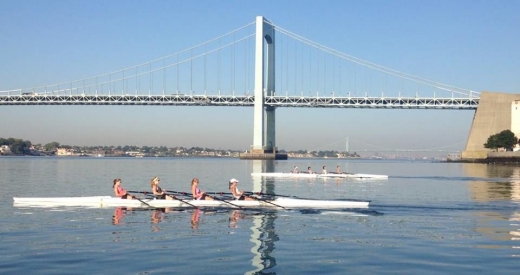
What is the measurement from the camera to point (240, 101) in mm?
78875

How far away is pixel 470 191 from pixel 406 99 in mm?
53741

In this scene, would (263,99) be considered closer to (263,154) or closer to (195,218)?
(263,154)

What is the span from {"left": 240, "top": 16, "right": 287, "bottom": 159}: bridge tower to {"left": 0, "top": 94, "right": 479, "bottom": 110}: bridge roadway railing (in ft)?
7.74

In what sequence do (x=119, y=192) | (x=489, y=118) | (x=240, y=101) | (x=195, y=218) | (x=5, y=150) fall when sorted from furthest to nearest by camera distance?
(x=5, y=150) → (x=240, y=101) → (x=489, y=118) → (x=119, y=192) → (x=195, y=218)

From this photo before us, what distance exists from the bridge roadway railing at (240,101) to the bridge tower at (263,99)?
2.36 m

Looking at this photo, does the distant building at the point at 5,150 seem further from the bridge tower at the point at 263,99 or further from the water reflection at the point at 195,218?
the water reflection at the point at 195,218

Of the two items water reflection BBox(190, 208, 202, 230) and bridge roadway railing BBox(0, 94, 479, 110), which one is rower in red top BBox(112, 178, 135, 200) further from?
bridge roadway railing BBox(0, 94, 479, 110)

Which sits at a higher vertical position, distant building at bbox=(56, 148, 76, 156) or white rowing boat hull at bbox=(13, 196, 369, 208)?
distant building at bbox=(56, 148, 76, 156)

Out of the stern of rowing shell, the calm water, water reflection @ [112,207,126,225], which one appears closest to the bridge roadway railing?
the stern of rowing shell

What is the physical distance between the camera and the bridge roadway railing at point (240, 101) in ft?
251

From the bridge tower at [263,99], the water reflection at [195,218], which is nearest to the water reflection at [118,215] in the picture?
the water reflection at [195,218]

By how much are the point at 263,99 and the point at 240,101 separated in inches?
133

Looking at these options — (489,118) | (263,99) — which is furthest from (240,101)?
(489,118)

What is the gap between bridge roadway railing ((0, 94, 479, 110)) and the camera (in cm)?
7650
